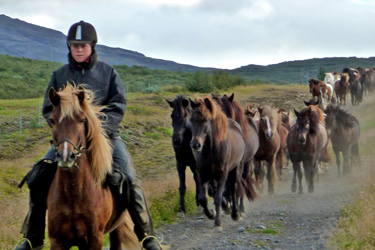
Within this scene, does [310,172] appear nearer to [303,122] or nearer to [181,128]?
[303,122]

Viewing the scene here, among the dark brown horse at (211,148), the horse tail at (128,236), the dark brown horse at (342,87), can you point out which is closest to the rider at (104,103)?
the horse tail at (128,236)

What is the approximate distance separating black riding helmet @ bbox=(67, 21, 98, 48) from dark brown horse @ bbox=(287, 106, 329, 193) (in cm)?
1052

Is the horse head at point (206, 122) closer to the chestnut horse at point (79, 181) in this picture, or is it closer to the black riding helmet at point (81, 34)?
the black riding helmet at point (81, 34)

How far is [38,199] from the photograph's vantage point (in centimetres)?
612

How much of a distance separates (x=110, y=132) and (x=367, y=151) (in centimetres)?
1778

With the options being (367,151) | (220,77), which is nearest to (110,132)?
(367,151)

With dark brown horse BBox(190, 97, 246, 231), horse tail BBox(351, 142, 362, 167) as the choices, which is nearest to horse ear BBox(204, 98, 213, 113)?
dark brown horse BBox(190, 97, 246, 231)

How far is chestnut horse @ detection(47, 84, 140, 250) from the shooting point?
544 cm

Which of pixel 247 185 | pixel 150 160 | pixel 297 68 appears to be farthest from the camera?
pixel 297 68

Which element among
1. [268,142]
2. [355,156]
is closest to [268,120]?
[268,142]

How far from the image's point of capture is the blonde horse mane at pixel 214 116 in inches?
452

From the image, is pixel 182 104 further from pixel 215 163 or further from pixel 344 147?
pixel 344 147

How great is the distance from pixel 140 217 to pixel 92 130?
1327 mm

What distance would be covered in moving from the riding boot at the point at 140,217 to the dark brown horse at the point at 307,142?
10.1m
